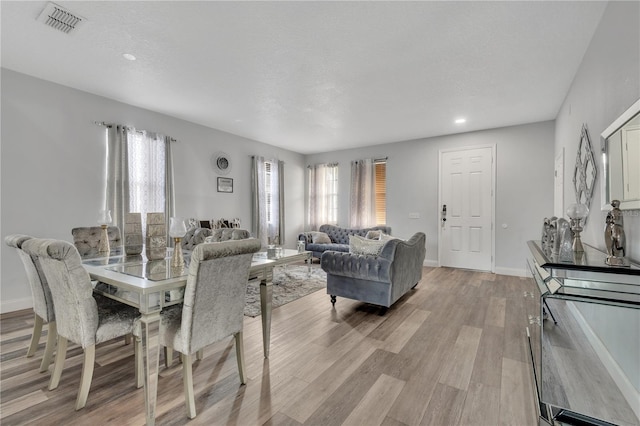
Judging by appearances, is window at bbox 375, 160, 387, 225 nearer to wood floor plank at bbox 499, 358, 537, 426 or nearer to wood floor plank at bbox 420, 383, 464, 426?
wood floor plank at bbox 499, 358, 537, 426

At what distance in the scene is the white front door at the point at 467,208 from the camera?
17.9 ft

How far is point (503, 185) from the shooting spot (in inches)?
209

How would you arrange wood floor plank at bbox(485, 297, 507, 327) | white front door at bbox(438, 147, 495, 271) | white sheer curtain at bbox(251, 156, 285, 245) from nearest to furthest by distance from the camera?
1. wood floor plank at bbox(485, 297, 507, 327)
2. white front door at bbox(438, 147, 495, 271)
3. white sheer curtain at bbox(251, 156, 285, 245)

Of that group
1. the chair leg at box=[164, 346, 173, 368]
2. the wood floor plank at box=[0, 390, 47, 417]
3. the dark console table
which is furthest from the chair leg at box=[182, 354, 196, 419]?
the dark console table

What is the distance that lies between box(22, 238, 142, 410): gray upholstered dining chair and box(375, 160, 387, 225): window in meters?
5.56

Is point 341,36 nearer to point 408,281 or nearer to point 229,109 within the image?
point 229,109

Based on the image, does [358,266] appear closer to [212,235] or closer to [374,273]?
[374,273]

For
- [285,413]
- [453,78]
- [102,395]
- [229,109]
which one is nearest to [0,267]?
[102,395]

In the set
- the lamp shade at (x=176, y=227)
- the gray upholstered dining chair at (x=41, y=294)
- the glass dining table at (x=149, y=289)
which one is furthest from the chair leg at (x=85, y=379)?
the lamp shade at (x=176, y=227)

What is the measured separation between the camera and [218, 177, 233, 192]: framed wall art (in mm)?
5531

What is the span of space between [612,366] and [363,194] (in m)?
5.23

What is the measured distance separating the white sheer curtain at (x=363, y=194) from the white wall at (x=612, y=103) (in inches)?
156

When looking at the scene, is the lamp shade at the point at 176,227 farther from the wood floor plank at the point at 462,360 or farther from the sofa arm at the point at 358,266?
the wood floor plank at the point at 462,360

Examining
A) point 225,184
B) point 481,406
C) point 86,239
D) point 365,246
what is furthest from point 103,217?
point 481,406
